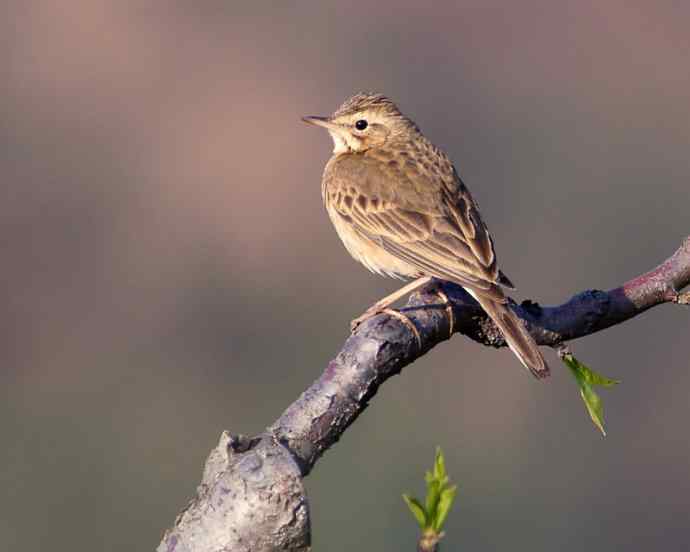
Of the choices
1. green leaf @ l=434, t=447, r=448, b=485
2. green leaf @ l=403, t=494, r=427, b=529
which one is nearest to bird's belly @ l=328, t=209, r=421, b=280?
green leaf @ l=434, t=447, r=448, b=485

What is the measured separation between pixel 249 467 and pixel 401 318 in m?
1.15

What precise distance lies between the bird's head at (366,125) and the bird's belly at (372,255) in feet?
2.15

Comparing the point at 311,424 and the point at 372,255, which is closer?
the point at 311,424

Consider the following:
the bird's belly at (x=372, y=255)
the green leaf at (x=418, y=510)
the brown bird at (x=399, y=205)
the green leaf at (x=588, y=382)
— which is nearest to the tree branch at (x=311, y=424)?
the green leaf at (x=418, y=510)

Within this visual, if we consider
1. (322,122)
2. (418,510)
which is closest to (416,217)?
(322,122)

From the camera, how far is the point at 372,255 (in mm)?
6449

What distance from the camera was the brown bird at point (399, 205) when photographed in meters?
5.80

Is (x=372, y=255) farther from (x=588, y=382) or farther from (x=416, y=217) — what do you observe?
(x=588, y=382)

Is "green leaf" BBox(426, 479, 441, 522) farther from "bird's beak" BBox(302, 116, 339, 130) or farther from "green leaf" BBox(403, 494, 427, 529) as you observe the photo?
"bird's beak" BBox(302, 116, 339, 130)

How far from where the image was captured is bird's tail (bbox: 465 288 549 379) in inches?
183

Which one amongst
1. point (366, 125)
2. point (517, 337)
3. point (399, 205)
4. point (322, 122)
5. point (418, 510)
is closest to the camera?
point (418, 510)

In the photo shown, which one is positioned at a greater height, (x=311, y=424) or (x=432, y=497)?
(x=311, y=424)

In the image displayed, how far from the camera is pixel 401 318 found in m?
3.93

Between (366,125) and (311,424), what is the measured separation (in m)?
4.13
